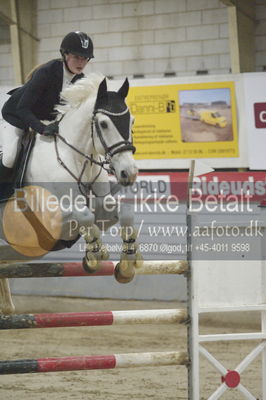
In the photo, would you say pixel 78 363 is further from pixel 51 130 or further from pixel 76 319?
pixel 51 130

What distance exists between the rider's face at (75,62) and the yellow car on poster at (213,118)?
4.27 meters

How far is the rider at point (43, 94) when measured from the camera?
319 cm

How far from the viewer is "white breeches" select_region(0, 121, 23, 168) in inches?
131

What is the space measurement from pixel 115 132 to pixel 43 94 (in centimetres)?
52

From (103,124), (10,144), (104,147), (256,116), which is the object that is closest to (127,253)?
(104,147)

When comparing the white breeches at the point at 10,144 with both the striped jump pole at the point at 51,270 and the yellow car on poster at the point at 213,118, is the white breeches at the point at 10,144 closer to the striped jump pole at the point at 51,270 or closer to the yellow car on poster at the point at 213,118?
the striped jump pole at the point at 51,270

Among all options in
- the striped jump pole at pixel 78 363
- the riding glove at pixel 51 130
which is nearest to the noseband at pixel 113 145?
the riding glove at pixel 51 130

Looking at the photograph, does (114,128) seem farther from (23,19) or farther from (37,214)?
(23,19)

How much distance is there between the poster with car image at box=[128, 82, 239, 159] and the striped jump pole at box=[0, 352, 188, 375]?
447 cm

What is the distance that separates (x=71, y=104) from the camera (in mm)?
3285

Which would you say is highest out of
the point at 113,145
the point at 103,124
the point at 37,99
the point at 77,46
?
the point at 77,46

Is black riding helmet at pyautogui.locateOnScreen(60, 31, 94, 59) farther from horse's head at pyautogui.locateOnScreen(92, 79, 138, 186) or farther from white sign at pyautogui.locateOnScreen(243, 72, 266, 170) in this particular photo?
white sign at pyautogui.locateOnScreen(243, 72, 266, 170)

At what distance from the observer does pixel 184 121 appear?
742 cm

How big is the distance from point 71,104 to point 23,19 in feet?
17.9
